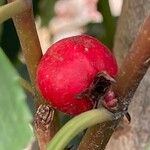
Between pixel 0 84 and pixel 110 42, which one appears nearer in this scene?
pixel 0 84

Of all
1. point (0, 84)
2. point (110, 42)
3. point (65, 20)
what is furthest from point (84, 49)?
point (65, 20)

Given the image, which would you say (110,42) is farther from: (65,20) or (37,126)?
(65,20)

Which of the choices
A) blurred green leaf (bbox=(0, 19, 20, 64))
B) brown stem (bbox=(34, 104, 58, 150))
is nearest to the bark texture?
brown stem (bbox=(34, 104, 58, 150))

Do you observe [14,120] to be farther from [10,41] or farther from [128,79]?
[10,41]

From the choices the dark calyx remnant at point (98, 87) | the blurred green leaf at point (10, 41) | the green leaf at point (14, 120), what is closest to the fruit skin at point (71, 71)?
the dark calyx remnant at point (98, 87)

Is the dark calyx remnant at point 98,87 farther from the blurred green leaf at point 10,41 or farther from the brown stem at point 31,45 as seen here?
the blurred green leaf at point 10,41

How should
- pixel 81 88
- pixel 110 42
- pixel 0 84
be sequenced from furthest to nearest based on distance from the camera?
pixel 110 42 < pixel 81 88 < pixel 0 84

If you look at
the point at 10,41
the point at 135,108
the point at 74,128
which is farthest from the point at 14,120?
the point at 10,41
